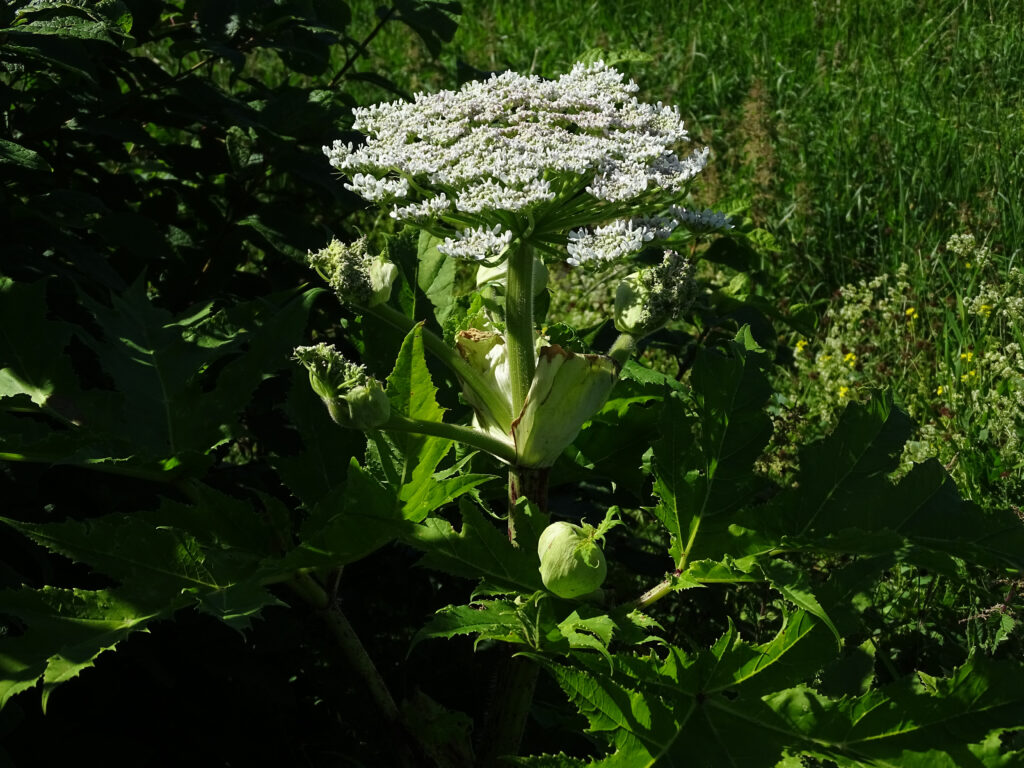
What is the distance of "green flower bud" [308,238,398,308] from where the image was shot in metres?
1.60

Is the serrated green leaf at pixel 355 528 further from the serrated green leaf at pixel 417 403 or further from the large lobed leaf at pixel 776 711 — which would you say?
the large lobed leaf at pixel 776 711

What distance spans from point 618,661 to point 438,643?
3.92ft

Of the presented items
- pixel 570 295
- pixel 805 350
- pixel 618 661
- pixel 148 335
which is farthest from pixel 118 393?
pixel 805 350

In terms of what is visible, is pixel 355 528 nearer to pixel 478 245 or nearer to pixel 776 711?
pixel 478 245

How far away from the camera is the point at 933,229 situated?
4.40 m

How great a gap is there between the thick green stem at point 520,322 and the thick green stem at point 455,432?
0.19ft

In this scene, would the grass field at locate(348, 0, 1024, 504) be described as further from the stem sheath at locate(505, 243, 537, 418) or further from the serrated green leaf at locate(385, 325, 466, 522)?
the serrated green leaf at locate(385, 325, 466, 522)

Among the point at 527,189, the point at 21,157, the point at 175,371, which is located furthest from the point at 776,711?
the point at 21,157

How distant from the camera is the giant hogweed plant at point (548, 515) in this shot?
1.53 metres

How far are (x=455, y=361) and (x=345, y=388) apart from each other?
307 mm

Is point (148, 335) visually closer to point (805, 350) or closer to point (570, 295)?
point (570, 295)

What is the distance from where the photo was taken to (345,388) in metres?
1.47

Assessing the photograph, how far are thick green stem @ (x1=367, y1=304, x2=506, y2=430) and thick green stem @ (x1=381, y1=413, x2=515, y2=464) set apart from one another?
61 mm

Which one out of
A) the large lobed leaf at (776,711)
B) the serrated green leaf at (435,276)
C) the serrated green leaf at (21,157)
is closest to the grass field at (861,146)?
the serrated green leaf at (435,276)
